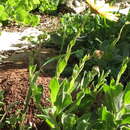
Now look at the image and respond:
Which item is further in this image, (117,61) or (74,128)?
(117,61)

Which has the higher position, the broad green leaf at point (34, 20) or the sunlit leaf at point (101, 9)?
the sunlit leaf at point (101, 9)

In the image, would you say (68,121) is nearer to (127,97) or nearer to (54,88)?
(54,88)

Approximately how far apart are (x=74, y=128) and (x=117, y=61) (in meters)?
1.06

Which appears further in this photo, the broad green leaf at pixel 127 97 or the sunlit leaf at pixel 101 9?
the broad green leaf at pixel 127 97

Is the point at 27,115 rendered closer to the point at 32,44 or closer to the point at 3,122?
the point at 3,122

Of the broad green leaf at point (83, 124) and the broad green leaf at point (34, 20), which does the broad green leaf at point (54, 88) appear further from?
the broad green leaf at point (34, 20)

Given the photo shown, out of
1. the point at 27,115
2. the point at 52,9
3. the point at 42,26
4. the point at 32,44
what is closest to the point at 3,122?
the point at 27,115

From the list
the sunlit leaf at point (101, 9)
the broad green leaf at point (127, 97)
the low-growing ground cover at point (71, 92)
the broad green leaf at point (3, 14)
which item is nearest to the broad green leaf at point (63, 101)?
the low-growing ground cover at point (71, 92)

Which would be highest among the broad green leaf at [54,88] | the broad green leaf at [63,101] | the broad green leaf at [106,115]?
the broad green leaf at [54,88]

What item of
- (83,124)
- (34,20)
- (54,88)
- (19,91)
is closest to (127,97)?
(83,124)

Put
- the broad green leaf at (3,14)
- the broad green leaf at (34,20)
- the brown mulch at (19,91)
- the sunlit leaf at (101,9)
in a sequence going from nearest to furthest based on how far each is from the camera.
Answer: the sunlit leaf at (101,9) → the brown mulch at (19,91) → the broad green leaf at (3,14) → the broad green leaf at (34,20)

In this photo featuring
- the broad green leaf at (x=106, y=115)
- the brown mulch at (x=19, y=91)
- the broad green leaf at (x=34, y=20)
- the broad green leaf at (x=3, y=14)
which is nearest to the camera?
the broad green leaf at (x=106, y=115)

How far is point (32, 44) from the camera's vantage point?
4414 mm

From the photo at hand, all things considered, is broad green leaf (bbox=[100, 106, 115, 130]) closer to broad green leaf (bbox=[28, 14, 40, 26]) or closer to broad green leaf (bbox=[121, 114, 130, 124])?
broad green leaf (bbox=[121, 114, 130, 124])
